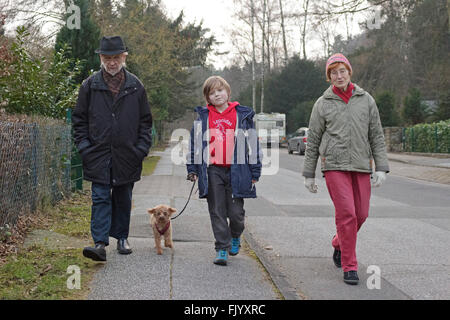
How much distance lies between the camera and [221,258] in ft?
17.2

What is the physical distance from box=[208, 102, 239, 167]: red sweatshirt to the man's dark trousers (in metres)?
0.89

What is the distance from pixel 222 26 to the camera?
49.1 meters

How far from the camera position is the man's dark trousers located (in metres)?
5.10

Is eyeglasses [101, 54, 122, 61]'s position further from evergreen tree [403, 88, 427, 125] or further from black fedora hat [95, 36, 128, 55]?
evergreen tree [403, 88, 427, 125]

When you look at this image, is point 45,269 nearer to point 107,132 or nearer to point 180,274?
point 180,274

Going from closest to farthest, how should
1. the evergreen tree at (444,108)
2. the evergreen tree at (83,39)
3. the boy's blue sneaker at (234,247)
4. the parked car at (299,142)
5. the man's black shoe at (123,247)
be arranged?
the man's black shoe at (123,247) < the boy's blue sneaker at (234,247) < the evergreen tree at (83,39) < the evergreen tree at (444,108) < the parked car at (299,142)

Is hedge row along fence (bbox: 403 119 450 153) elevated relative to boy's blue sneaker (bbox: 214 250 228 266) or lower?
elevated

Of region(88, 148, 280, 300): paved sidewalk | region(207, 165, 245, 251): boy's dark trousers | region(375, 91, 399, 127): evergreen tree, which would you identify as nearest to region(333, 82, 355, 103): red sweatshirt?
region(207, 165, 245, 251): boy's dark trousers

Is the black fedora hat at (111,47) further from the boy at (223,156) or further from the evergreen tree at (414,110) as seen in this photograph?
the evergreen tree at (414,110)

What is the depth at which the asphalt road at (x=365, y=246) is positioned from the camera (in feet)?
15.2

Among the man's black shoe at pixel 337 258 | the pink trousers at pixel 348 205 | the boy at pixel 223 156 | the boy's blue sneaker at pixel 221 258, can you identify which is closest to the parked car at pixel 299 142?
the man's black shoe at pixel 337 258

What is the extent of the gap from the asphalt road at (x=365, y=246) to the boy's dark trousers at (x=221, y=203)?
0.53m

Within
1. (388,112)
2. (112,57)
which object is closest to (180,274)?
(112,57)

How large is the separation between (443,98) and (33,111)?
26303mm
